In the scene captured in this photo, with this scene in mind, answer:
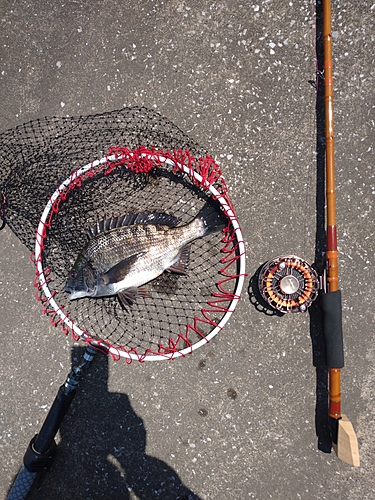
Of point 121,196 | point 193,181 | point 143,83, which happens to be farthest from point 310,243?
point 143,83

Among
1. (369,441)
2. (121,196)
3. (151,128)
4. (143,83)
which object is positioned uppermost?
(143,83)

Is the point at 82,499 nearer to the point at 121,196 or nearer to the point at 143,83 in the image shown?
the point at 121,196

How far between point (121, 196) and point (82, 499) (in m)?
2.21

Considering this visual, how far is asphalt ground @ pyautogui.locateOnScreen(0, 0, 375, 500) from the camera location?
254 centimetres

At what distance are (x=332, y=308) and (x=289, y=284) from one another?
30cm

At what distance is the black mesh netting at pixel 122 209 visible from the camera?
8.43 feet

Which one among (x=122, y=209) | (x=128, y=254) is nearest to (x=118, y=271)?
(x=128, y=254)

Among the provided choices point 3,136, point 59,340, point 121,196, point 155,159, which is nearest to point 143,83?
point 155,159

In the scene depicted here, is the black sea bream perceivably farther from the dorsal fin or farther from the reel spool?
the reel spool

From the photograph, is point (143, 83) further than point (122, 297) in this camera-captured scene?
Yes

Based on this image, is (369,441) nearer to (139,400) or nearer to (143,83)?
(139,400)

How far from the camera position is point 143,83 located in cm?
260

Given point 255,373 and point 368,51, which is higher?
point 368,51

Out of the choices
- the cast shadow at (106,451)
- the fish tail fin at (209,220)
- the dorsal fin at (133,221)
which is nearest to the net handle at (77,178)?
the fish tail fin at (209,220)
